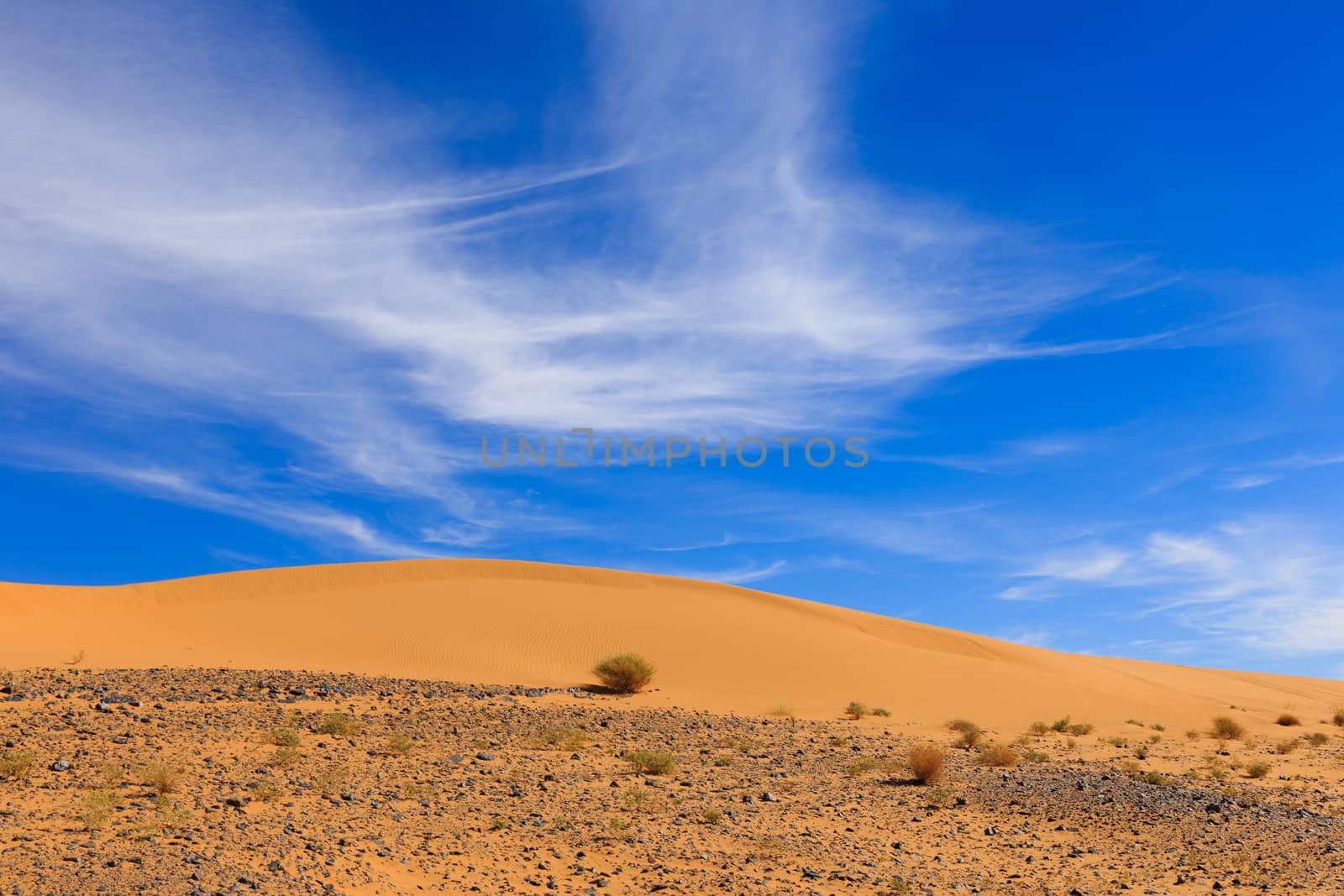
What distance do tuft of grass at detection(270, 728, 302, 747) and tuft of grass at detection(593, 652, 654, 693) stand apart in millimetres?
12454

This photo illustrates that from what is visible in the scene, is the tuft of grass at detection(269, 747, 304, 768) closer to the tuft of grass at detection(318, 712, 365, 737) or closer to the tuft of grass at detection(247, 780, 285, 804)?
the tuft of grass at detection(247, 780, 285, 804)

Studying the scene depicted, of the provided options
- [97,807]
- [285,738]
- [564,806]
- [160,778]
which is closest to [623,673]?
[285,738]

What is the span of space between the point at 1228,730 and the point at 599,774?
19.9 metres

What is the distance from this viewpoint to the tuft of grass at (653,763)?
15.9m

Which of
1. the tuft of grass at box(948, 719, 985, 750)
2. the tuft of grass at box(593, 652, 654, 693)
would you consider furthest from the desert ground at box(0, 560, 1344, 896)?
the tuft of grass at box(593, 652, 654, 693)

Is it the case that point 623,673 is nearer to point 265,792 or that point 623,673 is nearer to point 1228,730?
point 265,792

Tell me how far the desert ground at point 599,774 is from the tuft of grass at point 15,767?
0.12 ft

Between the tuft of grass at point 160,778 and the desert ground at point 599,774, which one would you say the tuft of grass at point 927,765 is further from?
the tuft of grass at point 160,778

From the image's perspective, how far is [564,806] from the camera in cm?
1326

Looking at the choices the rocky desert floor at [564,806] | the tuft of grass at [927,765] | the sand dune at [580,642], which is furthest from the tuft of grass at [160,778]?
the sand dune at [580,642]

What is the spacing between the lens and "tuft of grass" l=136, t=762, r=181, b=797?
12047mm

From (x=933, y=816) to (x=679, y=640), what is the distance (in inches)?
878

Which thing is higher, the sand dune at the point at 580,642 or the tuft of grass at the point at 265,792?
the sand dune at the point at 580,642

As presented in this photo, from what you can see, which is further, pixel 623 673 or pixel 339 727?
pixel 623 673
